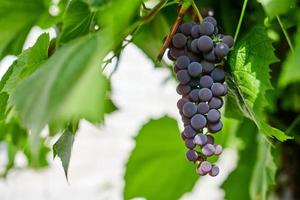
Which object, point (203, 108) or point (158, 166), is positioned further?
point (158, 166)

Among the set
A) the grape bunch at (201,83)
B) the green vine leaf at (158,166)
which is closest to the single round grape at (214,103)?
the grape bunch at (201,83)

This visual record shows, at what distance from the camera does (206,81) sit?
0.41 meters

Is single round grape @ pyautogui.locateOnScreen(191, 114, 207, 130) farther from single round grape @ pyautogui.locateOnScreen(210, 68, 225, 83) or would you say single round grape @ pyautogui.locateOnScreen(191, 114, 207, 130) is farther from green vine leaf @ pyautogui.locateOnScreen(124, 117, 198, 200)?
green vine leaf @ pyautogui.locateOnScreen(124, 117, 198, 200)

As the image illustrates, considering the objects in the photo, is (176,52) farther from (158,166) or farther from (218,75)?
(158,166)

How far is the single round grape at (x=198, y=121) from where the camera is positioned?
40 centimetres

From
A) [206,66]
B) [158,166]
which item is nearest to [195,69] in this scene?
[206,66]

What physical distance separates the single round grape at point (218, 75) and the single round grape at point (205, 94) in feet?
0.04

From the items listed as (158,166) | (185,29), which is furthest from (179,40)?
(158,166)

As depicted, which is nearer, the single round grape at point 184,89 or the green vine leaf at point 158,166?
the single round grape at point 184,89

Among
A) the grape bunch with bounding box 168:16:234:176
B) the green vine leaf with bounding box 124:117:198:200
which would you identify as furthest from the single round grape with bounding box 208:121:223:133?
the green vine leaf with bounding box 124:117:198:200

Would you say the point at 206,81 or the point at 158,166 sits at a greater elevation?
the point at 206,81

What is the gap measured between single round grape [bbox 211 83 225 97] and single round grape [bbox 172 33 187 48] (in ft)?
0.12

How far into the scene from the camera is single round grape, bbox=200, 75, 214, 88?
412mm

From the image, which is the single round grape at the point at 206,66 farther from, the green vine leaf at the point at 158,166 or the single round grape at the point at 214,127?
the green vine leaf at the point at 158,166
